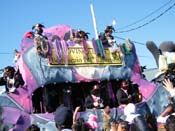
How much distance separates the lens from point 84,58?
39.6ft

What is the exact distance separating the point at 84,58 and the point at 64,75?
94 centimetres

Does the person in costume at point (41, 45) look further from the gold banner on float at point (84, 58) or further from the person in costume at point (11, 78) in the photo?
the person in costume at point (11, 78)

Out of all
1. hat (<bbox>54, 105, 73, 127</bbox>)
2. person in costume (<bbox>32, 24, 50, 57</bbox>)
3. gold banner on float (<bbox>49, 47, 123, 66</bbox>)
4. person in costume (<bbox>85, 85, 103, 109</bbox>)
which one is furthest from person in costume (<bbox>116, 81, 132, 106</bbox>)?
hat (<bbox>54, 105, 73, 127</bbox>)

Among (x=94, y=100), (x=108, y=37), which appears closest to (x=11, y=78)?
(x=94, y=100)

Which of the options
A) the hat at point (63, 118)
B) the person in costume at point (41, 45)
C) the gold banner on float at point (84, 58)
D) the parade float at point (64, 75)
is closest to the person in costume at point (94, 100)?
the parade float at point (64, 75)

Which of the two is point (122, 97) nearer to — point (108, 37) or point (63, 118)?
point (108, 37)

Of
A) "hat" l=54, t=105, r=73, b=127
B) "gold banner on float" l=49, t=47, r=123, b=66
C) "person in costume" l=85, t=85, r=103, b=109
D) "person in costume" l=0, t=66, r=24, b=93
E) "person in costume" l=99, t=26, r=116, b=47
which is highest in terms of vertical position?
"person in costume" l=99, t=26, r=116, b=47

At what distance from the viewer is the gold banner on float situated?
1157 cm

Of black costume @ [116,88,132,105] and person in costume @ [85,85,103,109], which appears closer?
person in costume @ [85,85,103,109]

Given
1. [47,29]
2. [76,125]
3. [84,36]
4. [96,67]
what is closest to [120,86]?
[96,67]

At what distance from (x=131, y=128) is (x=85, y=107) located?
257 inches

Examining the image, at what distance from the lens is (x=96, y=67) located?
39.9 ft

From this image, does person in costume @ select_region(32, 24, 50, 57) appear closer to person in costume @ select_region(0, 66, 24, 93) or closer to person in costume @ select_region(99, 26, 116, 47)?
person in costume @ select_region(0, 66, 24, 93)

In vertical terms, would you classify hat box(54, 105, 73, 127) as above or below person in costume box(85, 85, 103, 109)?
below
